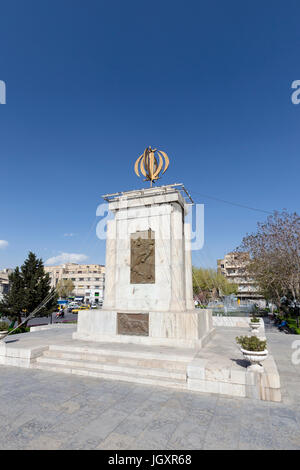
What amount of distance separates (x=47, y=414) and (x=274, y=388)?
19.8ft

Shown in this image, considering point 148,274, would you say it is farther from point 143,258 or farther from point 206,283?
point 206,283

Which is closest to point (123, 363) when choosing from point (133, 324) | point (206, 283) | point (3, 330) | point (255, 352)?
point (133, 324)

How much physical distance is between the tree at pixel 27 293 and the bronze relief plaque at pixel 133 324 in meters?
12.1

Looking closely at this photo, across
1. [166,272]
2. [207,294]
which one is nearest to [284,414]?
[166,272]

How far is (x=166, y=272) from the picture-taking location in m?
12.8

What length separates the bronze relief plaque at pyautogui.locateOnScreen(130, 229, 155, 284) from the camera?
13.1m

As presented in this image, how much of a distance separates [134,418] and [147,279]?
744 centimetres

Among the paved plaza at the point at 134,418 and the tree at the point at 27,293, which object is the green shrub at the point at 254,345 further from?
the tree at the point at 27,293

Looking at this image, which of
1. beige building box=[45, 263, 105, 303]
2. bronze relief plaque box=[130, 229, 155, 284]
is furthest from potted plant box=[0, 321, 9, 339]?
beige building box=[45, 263, 105, 303]

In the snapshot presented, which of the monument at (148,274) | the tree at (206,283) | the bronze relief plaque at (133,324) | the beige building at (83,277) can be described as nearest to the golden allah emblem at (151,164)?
the monument at (148,274)

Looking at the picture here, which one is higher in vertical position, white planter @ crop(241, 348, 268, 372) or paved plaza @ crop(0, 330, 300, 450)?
white planter @ crop(241, 348, 268, 372)

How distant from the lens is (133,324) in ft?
39.1

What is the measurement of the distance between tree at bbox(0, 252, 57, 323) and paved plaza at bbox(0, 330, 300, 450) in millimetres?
15871

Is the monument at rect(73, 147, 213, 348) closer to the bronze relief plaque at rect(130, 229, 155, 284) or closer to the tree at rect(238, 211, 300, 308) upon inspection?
the bronze relief plaque at rect(130, 229, 155, 284)
